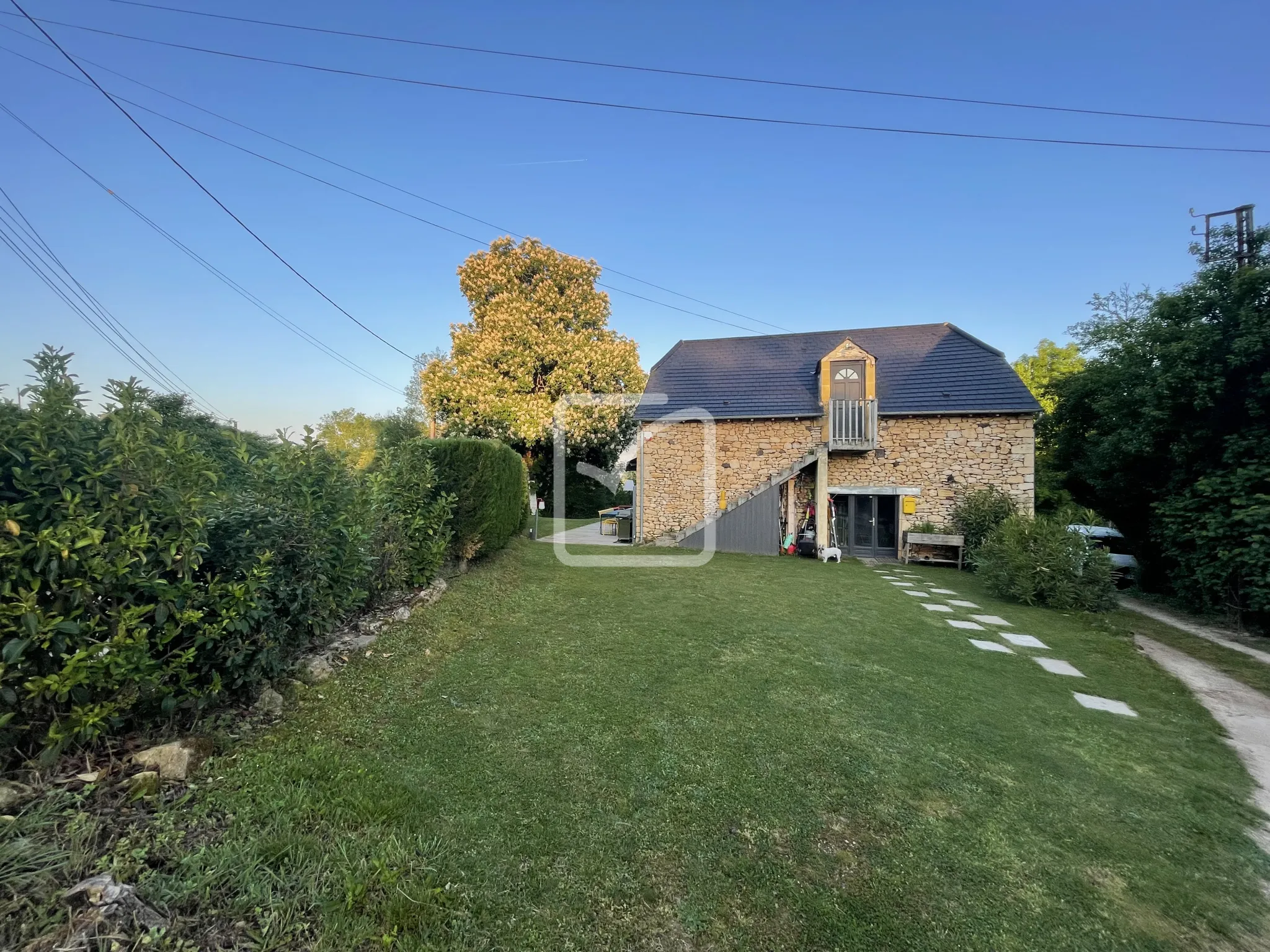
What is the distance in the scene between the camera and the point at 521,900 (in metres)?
1.90

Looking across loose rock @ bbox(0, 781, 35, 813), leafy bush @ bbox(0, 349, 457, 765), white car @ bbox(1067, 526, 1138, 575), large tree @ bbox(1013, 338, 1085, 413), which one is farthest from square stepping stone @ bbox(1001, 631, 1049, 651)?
large tree @ bbox(1013, 338, 1085, 413)

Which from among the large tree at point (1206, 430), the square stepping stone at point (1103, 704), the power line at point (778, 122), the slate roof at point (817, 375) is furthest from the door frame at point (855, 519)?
the square stepping stone at point (1103, 704)

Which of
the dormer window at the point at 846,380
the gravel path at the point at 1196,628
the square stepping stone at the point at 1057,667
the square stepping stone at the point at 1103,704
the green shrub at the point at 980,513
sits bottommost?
the gravel path at the point at 1196,628

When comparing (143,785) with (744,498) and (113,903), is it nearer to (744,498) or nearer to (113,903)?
(113,903)

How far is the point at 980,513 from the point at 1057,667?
8463mm

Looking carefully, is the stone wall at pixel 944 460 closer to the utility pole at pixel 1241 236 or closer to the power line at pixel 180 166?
the utility pole at pixel 1241 236

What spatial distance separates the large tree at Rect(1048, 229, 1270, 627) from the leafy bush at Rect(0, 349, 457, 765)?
462 inches

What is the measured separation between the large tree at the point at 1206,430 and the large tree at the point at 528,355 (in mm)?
14951

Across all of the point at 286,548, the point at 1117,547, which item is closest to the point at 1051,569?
the point at 1117,547

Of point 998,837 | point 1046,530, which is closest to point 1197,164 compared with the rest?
point 1046,530

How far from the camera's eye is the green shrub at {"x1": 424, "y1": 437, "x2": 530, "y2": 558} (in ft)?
21.0

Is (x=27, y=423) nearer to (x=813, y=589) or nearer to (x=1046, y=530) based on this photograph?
(x=813, y=589)

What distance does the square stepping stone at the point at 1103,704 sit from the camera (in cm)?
415

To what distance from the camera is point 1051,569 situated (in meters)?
8.12
